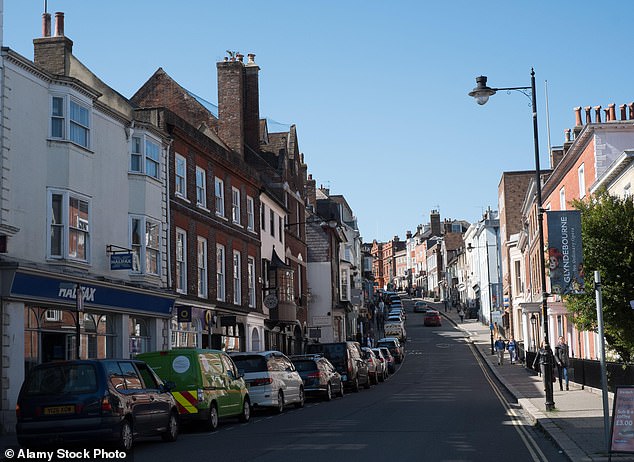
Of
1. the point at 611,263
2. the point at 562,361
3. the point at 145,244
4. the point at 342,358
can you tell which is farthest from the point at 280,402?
the point at 562,361

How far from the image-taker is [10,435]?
781 inches

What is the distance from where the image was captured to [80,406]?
1488cm

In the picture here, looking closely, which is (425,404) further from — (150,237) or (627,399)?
(627,399)

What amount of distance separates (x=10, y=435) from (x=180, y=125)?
48.9ft

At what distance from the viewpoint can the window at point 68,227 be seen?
76.7 ft

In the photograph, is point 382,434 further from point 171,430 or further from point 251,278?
point 251,278

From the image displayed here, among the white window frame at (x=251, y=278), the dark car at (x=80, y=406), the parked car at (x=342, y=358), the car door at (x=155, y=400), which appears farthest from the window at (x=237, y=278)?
the dark car at (x=80, y=406)

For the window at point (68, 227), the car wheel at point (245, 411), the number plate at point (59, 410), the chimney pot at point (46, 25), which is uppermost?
the chimney pot at point (46, 25)

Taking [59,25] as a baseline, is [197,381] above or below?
below

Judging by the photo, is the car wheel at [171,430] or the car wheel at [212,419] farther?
the car wheel at [212,419]

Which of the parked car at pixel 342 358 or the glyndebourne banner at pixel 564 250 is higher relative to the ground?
the glyndebourne banner at pixel 564 250

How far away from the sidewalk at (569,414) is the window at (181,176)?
13.7 m

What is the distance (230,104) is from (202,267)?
1294 centimetres

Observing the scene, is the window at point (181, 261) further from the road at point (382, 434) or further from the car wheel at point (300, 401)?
the car wheel at point (300, 401)
